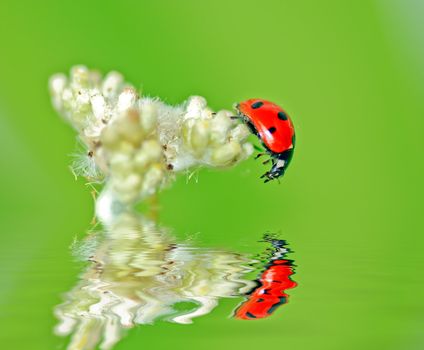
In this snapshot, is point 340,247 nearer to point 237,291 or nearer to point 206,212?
point 237,291

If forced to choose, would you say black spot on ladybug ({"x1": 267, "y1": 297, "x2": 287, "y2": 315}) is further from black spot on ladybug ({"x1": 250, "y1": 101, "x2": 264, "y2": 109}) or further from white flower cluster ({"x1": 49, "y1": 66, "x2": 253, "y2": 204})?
black spot on ladybug ({"x1": 250, "y1": 101, "x2": 264, "y2": 109})

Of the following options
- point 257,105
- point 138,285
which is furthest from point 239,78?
point 138,285

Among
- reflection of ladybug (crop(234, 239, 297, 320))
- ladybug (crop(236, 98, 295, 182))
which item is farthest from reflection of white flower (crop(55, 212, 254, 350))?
ladybug (crop(236, 98, 295, 182))

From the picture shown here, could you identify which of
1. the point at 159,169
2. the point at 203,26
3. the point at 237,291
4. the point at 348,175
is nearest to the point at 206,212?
the point at 348,175

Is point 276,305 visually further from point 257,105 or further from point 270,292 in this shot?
point 257,105

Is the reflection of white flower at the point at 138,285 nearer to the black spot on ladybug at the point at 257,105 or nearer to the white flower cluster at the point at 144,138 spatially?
the white flower cluster at the point at 144,138

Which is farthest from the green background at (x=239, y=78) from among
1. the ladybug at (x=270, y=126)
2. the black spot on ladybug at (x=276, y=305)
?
the black spot on ladybug at (x=276, y=305)
